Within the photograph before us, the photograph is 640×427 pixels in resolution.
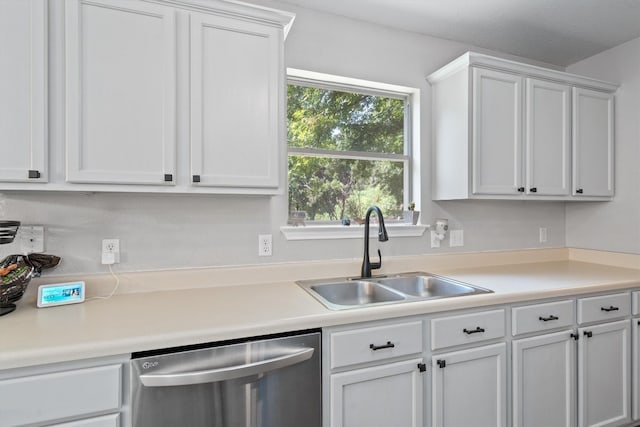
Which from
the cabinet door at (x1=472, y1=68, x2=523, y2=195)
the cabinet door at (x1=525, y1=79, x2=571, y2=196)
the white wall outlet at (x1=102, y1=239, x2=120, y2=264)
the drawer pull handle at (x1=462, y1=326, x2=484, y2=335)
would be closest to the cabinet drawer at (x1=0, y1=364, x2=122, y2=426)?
the white wall outlet at (x1=102, y1=239, x2=120, y2=264)

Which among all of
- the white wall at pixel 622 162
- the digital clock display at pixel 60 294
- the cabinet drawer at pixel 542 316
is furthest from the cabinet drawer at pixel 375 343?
the white wall at pixel 622 162

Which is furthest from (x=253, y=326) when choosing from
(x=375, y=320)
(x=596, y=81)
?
(x=596, y=81)

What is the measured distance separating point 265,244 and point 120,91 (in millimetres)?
1003

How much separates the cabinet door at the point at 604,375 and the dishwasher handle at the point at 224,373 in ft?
5.24

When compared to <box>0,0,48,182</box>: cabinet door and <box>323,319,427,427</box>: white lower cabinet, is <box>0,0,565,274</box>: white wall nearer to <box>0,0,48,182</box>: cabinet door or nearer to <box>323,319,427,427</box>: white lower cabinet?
<box>0,0,48,182</box>: cabinet door

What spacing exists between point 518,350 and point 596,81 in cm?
199

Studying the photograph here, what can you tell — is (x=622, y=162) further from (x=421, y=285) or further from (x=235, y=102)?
(x=235, y=102)

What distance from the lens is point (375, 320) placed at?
4.62 ft

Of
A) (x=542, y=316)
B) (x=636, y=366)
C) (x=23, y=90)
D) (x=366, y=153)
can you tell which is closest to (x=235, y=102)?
(x=23, y=90)

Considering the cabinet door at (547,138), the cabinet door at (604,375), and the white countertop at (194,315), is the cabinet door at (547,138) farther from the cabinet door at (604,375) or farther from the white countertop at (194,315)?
the cabinet door at (604,375)

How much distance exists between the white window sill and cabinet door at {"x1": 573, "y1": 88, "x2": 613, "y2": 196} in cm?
117

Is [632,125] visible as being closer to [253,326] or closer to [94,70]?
[253,326]

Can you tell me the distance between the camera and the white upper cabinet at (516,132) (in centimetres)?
207

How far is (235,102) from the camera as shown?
1559 millimetres
